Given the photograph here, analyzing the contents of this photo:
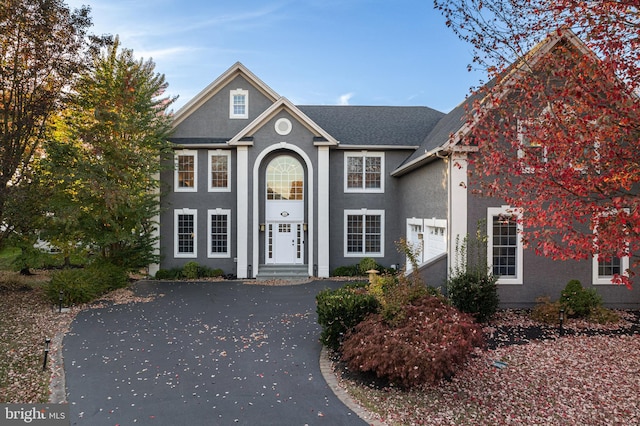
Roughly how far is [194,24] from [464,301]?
12149mm

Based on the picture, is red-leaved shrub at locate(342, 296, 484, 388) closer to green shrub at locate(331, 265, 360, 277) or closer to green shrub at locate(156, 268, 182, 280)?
green shrub at locate(331, 265, 360, 277)

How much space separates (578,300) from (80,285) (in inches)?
599

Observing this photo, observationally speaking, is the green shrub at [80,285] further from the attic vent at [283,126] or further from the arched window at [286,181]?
the attic vent at [283,126]

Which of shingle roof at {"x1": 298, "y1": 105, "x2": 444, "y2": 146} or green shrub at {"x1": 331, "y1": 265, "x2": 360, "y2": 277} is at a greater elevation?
shingle roof at {"x1": 298, "y1": 105, "x2": 444, "y2": 146}

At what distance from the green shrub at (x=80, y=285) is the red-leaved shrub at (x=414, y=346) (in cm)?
970

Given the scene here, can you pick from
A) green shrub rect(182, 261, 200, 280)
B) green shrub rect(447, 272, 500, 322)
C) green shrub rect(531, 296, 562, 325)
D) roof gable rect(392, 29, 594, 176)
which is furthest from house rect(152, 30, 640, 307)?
green shrub rect(531, 296, 562, 325)

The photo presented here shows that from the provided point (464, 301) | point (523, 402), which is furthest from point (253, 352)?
point (464, 301)

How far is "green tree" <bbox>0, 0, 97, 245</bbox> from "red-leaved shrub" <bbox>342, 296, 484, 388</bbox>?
11.8 meters

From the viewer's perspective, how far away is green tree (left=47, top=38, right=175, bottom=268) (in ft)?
42.8

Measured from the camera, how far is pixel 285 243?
17.7 meters

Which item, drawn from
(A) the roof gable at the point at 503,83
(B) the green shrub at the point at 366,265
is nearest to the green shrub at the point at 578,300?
(A) the roof gable at the point at 503,83

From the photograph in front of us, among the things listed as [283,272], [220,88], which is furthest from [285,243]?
[220,88]

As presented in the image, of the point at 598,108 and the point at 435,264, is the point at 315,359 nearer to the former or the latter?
the point at 435,264

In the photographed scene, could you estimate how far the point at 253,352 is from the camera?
311 inches
